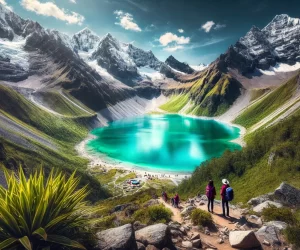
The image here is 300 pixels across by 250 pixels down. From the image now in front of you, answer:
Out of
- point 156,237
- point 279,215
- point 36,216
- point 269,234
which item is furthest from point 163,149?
point 36,216

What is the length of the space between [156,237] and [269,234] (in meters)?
5.96

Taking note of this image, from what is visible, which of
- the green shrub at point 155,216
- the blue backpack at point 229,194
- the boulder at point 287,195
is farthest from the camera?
the boulder at point 287,195

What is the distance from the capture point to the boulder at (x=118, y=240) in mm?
9539

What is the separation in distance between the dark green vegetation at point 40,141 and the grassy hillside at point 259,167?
2762 cm

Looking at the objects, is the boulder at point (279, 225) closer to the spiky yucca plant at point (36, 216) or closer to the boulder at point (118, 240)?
the boulder at point (118, 240)

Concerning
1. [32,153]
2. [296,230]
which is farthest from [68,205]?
[32,153]

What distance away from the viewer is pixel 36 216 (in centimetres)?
823

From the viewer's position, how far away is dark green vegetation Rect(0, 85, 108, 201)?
209ft

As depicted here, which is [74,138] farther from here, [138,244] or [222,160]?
[138,244]

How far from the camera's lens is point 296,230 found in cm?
1203

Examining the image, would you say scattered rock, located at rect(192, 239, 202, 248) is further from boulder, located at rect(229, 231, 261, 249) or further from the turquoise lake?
the turquoise lake

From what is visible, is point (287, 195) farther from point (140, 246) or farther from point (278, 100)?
point (278, 100)

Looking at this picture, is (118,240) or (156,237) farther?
(156,237)

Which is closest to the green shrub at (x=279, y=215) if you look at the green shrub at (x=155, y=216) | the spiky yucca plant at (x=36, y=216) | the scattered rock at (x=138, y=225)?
the green shrub at (x=155, y=216)
